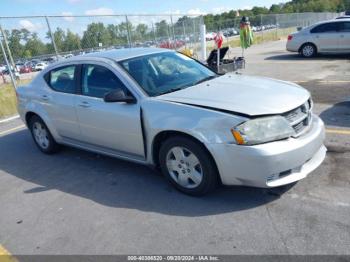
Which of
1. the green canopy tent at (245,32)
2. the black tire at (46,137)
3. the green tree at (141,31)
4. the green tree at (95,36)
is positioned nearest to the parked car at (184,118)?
the black tire at (46,137)

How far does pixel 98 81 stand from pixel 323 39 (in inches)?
482

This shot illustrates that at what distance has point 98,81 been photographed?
14.8 ft

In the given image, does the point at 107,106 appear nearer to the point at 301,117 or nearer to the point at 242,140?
the point at 242,140

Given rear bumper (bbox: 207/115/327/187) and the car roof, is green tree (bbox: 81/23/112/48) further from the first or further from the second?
rear bumper (bbox: 207/115/327/187)

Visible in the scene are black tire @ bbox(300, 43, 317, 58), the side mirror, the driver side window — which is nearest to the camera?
the side mirror

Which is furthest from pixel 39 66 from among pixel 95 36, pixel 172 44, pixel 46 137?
pixel 46 137

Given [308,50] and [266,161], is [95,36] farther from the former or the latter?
[266,161]

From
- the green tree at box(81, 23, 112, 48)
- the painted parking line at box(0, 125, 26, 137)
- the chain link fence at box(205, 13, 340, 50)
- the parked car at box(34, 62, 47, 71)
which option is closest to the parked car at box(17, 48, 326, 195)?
the painted parking line at box(0, 125, 26, 137)

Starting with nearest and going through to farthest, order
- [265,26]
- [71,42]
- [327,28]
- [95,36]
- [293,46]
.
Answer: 1. [71,42]
2. [95,36]
3. [327,28]
4. [293,46]
5. [265,26]

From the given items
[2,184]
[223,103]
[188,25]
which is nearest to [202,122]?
→ [223,103]

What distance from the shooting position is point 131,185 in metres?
4.32

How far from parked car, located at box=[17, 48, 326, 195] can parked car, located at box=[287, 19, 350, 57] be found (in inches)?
433

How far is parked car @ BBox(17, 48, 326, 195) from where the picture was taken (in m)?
3.27

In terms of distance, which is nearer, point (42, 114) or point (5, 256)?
point (5, 256)
